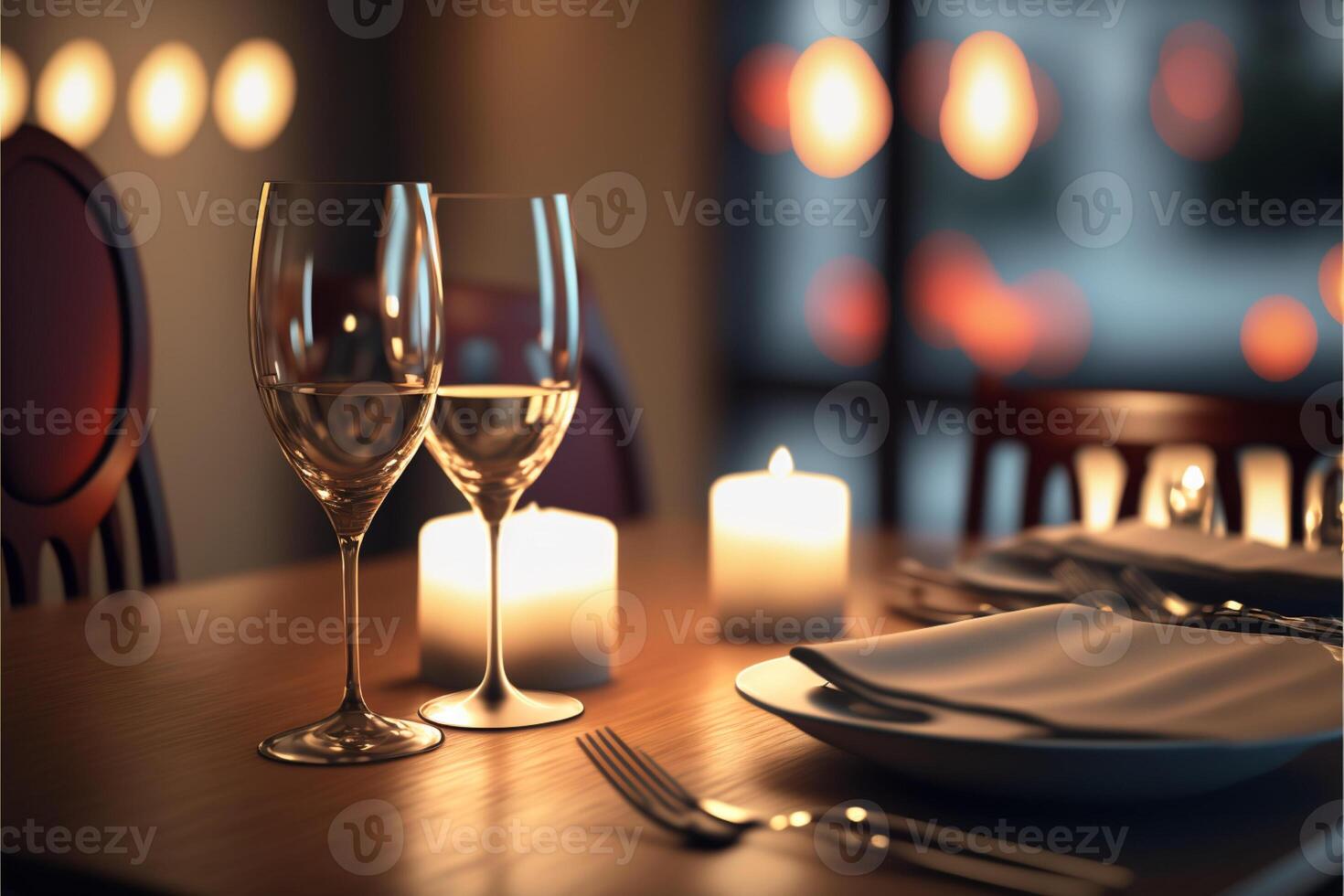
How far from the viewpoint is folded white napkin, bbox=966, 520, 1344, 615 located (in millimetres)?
882

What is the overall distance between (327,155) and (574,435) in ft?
6.71

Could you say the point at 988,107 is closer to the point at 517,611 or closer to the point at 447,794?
the point at 517,611

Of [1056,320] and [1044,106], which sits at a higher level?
[1044,106]

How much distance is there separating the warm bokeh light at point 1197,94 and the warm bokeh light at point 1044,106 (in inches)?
8.3

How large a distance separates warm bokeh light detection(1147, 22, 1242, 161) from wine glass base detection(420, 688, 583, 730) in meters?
2.61

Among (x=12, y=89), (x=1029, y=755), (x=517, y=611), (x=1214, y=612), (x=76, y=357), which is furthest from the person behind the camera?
(x=12, y=89)

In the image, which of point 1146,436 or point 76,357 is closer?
point 76,357

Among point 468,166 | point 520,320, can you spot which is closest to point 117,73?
point 468,166

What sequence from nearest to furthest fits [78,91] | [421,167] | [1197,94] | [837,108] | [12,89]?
1. [12,89]
2. [78,91]
3. [1197,94]
4. [837,108]
5. [421,167]

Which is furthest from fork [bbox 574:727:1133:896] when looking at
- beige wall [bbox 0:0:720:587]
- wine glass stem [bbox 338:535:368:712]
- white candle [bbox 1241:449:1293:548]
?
beige wall [bbox 0:0:720:587]

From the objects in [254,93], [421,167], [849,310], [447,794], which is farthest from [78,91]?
[447,794]

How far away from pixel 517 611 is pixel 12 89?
2.40m

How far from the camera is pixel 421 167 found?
12.1 ft

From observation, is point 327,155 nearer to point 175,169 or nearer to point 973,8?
point 175,169
